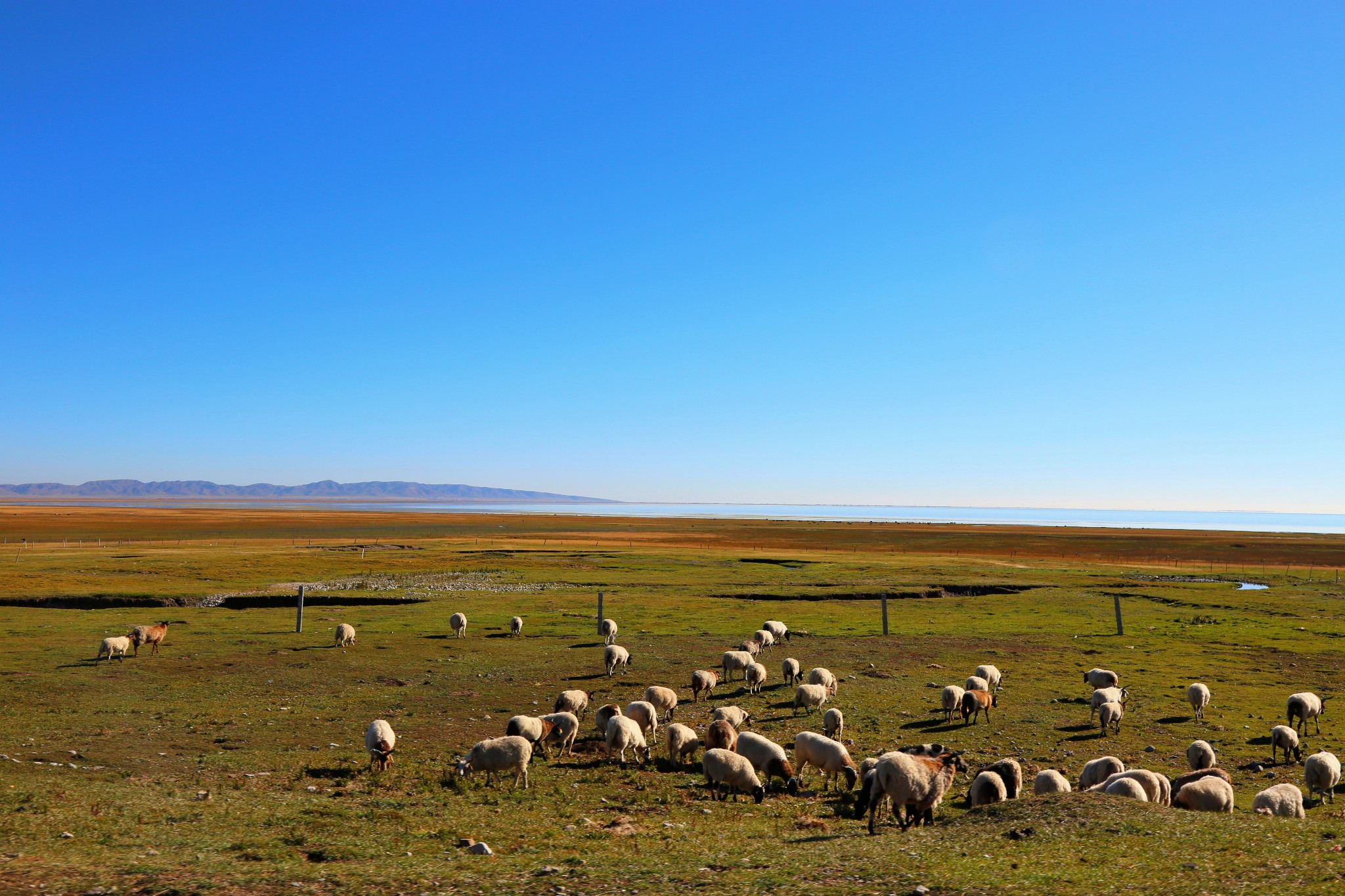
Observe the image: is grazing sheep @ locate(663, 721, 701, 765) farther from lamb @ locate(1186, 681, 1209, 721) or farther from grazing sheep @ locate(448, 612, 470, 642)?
grazing sheep @ locate(448, 612, 470, 642)

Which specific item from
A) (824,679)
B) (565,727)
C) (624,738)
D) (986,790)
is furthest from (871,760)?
(824,679)

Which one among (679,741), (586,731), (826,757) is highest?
(826,757)

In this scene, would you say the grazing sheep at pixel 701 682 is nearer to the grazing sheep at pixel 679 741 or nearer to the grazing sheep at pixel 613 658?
the grazing sheep at pixel 613 658

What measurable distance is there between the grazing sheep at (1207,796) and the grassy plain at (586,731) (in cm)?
126

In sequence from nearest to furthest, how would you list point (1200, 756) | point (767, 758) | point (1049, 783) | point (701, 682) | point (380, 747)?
point (1049, 783)
point (380, 747)
point (767, 758)
point (1200, 756)
point (701, 682)

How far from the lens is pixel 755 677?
78.3ft

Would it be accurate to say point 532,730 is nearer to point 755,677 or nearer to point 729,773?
point 729,773

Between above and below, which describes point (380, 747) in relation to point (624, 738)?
above

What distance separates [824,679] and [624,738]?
872 centimetres

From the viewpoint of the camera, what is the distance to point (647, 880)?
384 inches

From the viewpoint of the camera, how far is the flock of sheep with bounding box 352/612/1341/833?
13062mm

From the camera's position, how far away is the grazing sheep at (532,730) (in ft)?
54.2

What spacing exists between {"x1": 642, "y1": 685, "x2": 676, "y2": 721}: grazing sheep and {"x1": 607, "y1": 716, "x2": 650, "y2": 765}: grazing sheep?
2.96 meters

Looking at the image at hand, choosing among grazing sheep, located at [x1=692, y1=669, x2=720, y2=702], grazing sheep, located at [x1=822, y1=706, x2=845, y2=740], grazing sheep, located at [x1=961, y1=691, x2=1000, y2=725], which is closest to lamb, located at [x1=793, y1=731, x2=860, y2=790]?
grazing sheep, located at [x1=822, y1=706, x2=845, y2=740]
